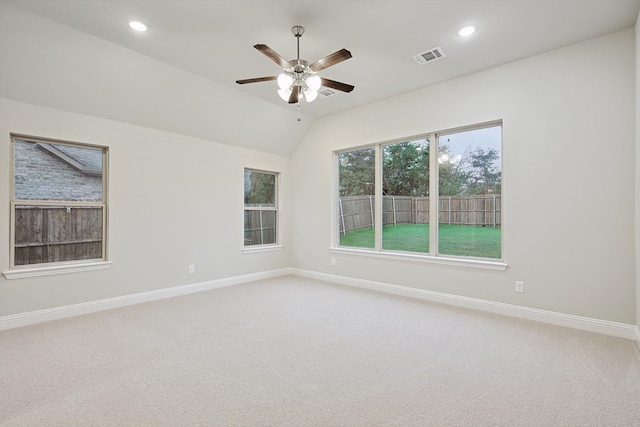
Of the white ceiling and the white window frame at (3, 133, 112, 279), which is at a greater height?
the white ceiling

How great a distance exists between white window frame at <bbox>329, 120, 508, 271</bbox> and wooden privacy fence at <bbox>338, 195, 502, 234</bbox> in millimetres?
86

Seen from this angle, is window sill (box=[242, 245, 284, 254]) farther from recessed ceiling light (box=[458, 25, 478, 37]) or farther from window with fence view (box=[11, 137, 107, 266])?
recessed ceiling light (box=[458, 25, 478, 37])

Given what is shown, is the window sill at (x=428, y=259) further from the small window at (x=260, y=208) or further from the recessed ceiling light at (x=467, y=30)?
the recessed ceiling light at (x=467, y=30)

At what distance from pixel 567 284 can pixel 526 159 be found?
4.78ft

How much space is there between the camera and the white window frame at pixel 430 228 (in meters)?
4.00

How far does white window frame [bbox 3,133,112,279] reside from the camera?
340 cm

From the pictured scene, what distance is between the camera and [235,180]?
545cm

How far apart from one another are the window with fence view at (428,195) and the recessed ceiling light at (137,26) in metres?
3.47

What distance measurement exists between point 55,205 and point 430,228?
4.89 m

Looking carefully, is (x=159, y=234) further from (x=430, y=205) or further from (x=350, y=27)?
(x=430, y=205)

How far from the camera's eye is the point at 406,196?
15.9ft

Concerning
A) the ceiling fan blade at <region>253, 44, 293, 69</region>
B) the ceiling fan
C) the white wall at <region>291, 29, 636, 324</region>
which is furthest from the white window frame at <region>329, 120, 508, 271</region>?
the ceiling fan blade at <region>253, 44, 293, 69</region>

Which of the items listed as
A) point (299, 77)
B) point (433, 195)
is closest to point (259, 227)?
point (433, 195)

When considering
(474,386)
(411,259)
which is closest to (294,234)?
(411,259)
